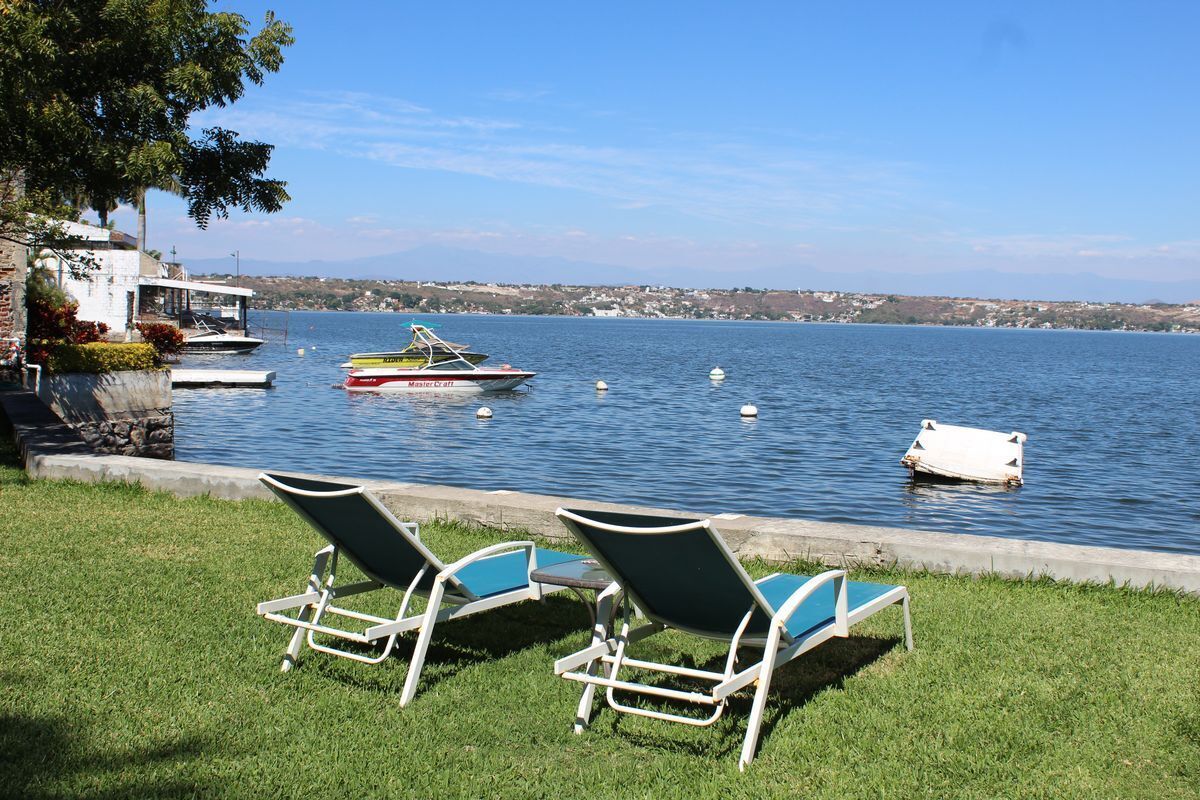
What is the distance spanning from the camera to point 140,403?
48.1 feet

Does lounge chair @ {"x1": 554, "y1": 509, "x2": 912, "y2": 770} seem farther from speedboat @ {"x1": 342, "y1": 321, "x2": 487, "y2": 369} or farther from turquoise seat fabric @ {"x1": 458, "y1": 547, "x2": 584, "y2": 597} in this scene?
speedboat @ {"x1": 342, "y1": 321, "x2": 487, "y2": 369}

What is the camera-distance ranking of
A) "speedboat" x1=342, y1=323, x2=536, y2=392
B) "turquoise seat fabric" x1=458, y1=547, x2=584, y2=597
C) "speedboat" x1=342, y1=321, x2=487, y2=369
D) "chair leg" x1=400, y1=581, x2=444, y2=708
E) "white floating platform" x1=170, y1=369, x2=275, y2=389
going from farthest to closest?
"speedboat" x1=342, y1=321, x2=487, y2=369, "speedboat" x1=342, y1=323, x2=536, y2=392, "white floating platform" x1=170, y1=369, x2=275, y2=389, "turquoise seat fabric" x1=458, y1=547, x2=584, y2=597, "chair leg" x1=400, y1=581, x2=444, y2=708

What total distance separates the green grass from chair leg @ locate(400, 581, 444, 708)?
85 millimetres

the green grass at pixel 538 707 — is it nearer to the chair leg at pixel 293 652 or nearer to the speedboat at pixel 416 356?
the chair leg at pixel 293 652

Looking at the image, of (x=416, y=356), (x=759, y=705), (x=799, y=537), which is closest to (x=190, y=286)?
(x=416, y=356)

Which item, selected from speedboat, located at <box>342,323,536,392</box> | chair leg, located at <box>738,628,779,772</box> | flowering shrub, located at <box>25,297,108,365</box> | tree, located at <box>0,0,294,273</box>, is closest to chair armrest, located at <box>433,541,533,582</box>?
chair leg, located at <box>738,628,779,772</box>

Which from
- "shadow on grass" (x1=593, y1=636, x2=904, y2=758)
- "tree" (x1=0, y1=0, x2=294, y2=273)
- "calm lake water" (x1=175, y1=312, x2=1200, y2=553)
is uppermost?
"tree" (x1=0, y1=0, x2=294, y2=273)

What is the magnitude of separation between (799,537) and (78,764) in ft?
14.3

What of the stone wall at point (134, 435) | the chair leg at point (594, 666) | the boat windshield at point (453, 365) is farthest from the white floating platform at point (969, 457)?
the boat windshield at point (453, 365)

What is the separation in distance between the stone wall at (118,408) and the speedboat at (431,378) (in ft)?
61.0

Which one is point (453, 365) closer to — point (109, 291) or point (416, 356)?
point (416, 356)

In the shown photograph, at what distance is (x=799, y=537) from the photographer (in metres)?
6.69

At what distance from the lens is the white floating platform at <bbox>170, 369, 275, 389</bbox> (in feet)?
107

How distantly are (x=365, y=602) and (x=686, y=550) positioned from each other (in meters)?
2.53
